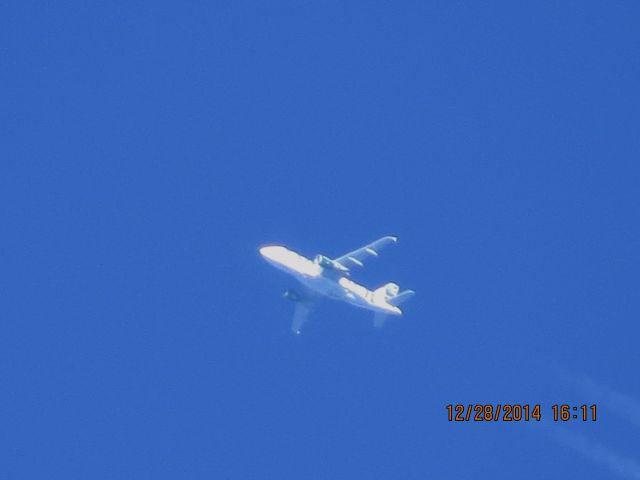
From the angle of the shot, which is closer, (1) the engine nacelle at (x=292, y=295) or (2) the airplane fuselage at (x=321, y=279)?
(2) the airplane fuselage at (x=321, y=279)

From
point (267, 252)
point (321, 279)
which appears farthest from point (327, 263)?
point (267, 252)

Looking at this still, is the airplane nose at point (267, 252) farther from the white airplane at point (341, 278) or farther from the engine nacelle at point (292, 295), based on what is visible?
the engine nacelle at point (292, 295)

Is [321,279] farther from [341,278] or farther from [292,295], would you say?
[292,295]

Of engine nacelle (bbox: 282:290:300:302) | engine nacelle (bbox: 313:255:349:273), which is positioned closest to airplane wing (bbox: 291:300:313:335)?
engine nacelle (bbox: 282:290:300:302)

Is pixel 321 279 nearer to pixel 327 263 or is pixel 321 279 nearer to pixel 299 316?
pixel 327 263

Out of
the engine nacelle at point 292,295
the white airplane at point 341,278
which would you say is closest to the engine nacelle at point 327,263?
the white airplane at point 341,278

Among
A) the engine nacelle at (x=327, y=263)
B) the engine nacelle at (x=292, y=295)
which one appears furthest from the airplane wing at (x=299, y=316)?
the engine nacelle at (x=327, y=263)

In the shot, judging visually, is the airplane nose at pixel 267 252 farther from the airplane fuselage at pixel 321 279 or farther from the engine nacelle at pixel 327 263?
the engine nacelle at pixel 327 263

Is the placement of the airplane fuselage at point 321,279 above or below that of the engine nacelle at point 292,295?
below

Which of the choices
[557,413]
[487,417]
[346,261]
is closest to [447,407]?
[487,417]

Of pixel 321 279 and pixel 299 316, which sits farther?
pixel 299 316
